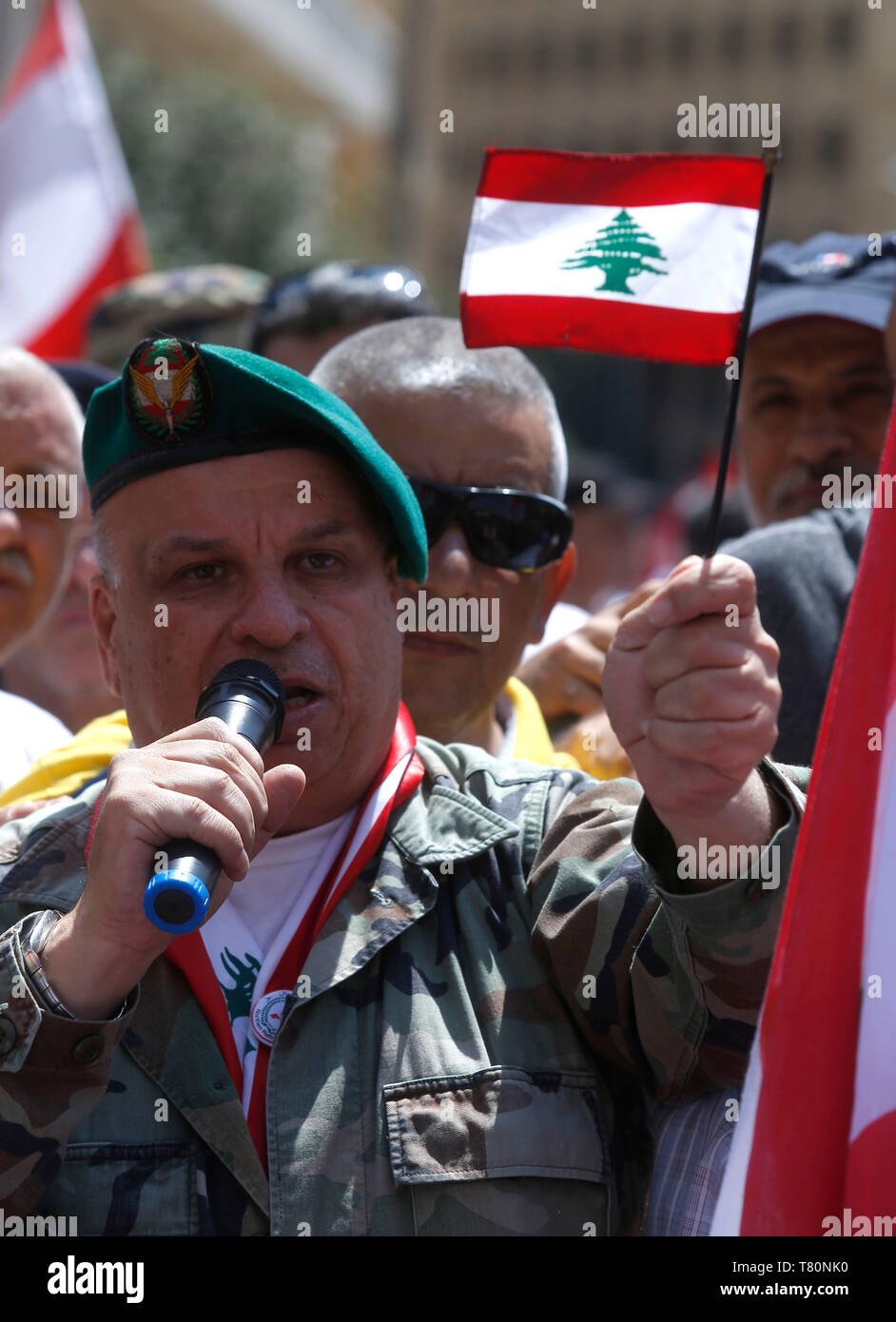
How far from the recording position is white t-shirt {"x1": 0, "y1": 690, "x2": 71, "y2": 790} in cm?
290

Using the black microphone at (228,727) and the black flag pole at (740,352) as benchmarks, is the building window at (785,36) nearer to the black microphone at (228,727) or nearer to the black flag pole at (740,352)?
the black flag pole at (740,352)

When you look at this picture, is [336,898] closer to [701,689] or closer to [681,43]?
[701,689]

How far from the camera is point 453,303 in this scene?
87.6 ft

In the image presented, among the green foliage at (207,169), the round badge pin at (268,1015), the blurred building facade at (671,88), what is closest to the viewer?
the round badge pin at (268,1015)

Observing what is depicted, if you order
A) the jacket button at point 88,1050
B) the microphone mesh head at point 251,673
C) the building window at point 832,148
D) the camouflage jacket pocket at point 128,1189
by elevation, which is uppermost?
the building window at point 832,148

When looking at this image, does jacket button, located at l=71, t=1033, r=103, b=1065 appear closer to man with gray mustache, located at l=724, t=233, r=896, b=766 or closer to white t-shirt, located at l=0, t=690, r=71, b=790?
white t-shirt, located at l=0, t=690, r=71, b=790

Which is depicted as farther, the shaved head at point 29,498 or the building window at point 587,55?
the building window at point 587,55

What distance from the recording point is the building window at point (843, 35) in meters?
51.8

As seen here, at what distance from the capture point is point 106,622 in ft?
7.89

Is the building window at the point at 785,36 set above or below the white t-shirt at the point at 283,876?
above

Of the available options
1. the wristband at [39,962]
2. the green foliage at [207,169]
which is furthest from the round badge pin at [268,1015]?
the green foliage at [207,169]
